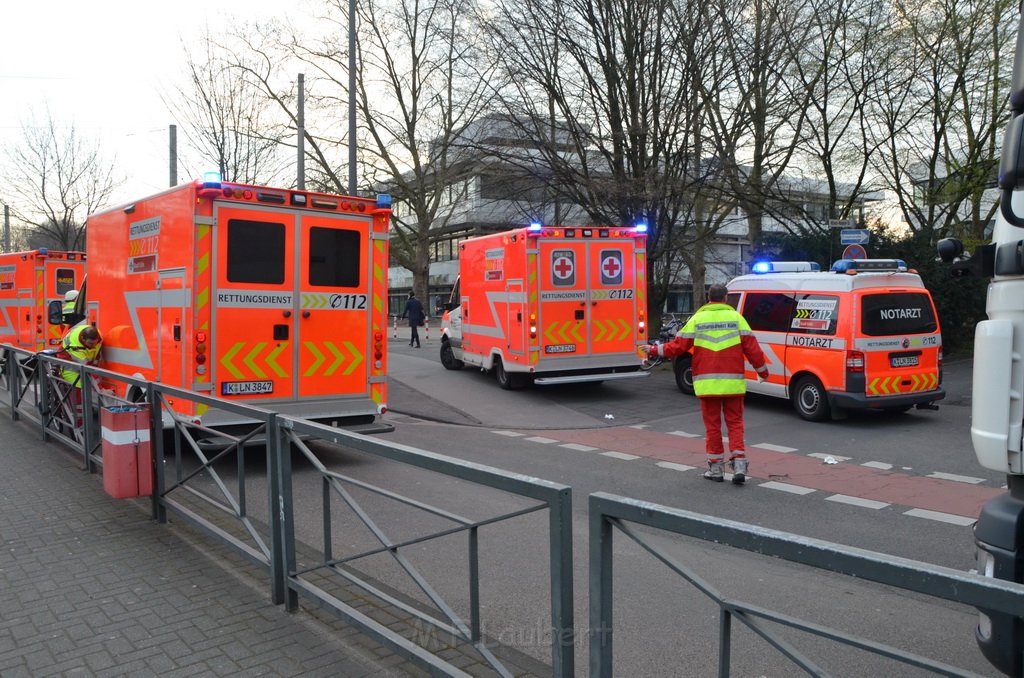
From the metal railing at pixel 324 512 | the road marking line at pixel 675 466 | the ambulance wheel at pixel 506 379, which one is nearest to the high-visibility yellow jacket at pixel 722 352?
the road marking line at pixel 675 466

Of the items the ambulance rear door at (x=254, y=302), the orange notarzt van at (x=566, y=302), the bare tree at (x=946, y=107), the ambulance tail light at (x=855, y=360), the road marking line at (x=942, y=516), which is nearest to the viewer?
the road marking line at (x=942, y=516)

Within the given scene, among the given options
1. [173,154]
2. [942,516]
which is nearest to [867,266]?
[942,516]

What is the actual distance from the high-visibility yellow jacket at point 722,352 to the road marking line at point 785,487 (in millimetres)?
954

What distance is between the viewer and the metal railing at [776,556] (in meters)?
1.76

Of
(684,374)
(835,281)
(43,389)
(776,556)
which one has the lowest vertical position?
(684,374)

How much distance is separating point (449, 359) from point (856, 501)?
11.6 m

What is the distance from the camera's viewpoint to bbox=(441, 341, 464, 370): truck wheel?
1738 cm

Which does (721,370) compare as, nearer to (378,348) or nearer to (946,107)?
(378,348)

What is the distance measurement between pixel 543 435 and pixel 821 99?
12.7 meters

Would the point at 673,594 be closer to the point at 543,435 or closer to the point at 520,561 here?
the point at 520,561

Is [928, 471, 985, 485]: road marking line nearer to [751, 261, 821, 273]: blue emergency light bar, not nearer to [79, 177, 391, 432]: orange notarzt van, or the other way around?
[751, 261, 821, 273]: blue emergency light bar

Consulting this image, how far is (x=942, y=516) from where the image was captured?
6.42 metres

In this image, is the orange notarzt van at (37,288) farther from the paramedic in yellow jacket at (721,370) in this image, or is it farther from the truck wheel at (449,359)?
the paramedic in yellow jacket at (721,370)

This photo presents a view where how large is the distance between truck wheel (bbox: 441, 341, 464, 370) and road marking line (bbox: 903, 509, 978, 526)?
11655 millimetres
